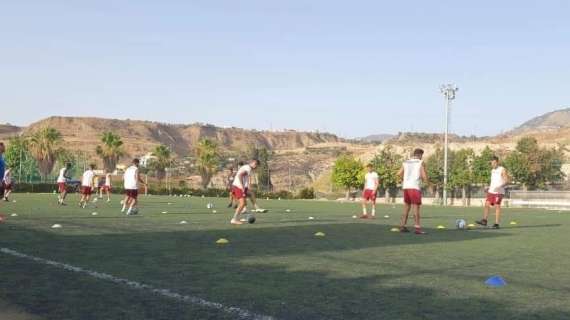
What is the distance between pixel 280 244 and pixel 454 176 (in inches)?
2746

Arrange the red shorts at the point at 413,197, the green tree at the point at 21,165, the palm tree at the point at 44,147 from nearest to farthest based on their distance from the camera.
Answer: the red shorts at the point at 413,197
the green tree at the point at 21,165
the palm tree at the point at 44,147

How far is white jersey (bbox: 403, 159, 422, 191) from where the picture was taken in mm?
15797

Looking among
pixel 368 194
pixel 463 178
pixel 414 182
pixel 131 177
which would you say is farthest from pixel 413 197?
pixel 463 178

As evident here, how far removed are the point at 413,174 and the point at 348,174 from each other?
71.6m

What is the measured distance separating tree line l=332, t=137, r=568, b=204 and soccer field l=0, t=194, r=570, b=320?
66078 millimetres

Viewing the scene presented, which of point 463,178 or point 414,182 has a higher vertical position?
point 463,178

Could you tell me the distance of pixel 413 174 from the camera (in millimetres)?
15875

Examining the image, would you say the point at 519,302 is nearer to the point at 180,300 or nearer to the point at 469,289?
the point at 469,289

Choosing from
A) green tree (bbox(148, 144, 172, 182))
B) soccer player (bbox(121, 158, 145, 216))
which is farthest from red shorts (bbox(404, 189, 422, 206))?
green tree (bbox(148, 144, 172, 182))

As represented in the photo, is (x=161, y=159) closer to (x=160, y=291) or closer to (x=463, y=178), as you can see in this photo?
(x=463, y=178)

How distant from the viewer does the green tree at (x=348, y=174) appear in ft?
286

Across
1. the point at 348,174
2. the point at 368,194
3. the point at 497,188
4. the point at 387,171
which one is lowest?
the point at 368,194

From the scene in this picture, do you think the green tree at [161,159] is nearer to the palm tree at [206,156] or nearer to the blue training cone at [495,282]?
the palm tree at [206,156]

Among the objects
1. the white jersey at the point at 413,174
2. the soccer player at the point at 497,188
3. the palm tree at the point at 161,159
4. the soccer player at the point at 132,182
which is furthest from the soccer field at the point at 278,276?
the palm tree at the point at 161,159
